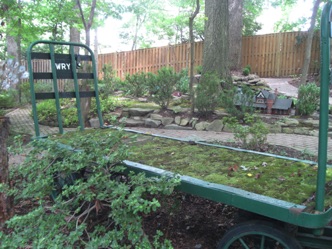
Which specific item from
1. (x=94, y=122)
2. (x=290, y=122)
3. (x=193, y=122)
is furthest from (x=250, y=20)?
(x=94, y=122)

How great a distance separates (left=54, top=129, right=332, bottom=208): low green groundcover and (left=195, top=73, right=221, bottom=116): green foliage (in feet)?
14.2

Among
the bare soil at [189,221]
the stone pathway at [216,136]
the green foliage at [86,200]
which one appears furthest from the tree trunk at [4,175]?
the stone pathway at [216,136]

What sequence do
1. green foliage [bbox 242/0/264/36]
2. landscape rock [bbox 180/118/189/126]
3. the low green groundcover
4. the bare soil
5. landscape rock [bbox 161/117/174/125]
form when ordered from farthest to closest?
green foliage [bbox 242/0/264/36] < landscape rock [bbox 161/117/174/125] < landscape rock [bbox 180/118/189/126] < the bare soil < the low green groundcover

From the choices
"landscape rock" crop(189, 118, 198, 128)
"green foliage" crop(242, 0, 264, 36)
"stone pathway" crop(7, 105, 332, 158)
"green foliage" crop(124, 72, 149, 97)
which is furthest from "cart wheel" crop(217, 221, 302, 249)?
"green foliage" crop(242, 0, 264, 36)

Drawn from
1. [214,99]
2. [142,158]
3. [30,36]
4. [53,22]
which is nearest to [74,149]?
[142,158]

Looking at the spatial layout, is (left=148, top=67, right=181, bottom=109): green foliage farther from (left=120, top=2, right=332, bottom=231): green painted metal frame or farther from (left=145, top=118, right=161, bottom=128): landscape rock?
(left=120, top=2, right=332, bottom=231): green painted metal frame

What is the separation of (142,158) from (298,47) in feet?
53.6

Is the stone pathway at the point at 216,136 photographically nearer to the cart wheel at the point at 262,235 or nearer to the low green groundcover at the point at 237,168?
the low green groundcover at the point at 237,168

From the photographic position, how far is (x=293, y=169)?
2852 millimetres

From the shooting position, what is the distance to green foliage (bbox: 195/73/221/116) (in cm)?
809

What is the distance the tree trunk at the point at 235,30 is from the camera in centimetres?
1523

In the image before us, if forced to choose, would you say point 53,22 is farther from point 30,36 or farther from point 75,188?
point 75,188

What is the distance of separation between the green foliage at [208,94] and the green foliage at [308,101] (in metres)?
2.21

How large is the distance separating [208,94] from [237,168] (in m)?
5.42
